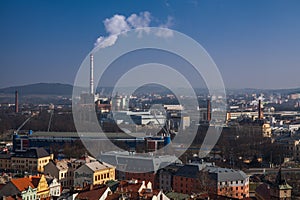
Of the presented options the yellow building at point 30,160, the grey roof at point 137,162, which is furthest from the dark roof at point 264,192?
the yellow building at point 30,160

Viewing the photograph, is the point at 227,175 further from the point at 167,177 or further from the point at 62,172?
the point at 62,172

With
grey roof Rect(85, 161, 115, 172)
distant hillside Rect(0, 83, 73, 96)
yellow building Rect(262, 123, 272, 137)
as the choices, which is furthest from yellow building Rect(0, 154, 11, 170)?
distant hillside Rect(0, 83, 73, 96)

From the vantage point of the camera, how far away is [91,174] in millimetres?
12625

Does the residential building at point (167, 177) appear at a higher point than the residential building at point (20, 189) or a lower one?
lower

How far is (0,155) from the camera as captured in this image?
56.0ft

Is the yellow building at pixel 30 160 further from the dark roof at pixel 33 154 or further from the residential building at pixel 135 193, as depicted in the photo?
the residential building at pixel 135 193

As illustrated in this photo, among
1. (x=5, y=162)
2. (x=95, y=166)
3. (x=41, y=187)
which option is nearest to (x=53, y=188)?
(x=41, y=187)

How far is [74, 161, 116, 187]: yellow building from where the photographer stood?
41.4ft

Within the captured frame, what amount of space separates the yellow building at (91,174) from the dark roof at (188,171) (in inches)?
78.2

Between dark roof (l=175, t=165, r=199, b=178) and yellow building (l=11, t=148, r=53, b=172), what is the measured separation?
523cm

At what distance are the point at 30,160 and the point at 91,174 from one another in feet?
13.2

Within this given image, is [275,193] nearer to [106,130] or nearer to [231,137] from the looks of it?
[231,137]

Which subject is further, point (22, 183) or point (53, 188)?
point (53, 188)

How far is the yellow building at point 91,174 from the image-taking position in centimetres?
1262
